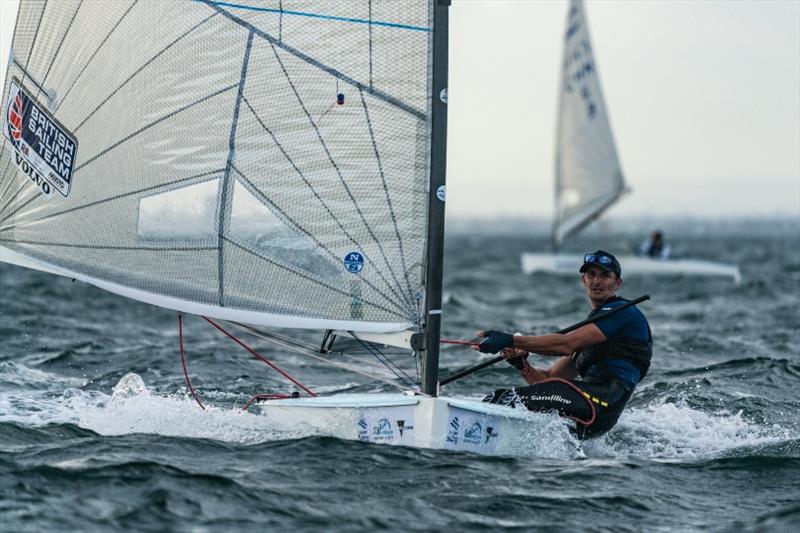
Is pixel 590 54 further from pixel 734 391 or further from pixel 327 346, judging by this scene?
pixel 327 346

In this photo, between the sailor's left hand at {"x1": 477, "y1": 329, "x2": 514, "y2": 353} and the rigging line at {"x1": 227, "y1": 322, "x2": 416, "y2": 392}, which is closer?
the sailor's left hand at {"x1": 477, "y1": 329, "x2": 514, "y2": 353}

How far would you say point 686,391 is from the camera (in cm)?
998

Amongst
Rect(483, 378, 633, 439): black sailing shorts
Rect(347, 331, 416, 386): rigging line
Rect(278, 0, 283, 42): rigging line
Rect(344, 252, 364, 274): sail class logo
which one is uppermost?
Rect(278, 0, 283, 42): rigging line

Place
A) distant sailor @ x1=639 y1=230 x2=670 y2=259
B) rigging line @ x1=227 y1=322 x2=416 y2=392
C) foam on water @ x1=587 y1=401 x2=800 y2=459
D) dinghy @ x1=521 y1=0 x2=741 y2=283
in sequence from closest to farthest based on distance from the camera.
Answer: rigging line @ x1=227 y1=322 x2=416 y2=392 → foam on water @ x1=587 y1=401 x2=800 y2=459 → distant sailor @ x1=639 y1=230 x2=670 y2=259 → dinghy @ x1=521 y1=0 x2=741 y2=283

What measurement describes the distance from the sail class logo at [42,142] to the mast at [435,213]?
7.23ft

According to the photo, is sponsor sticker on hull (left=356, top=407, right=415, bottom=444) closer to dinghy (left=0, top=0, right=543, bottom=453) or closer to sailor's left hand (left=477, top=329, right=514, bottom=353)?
dinghy (left=0, top=0, right=543, bottom=453)

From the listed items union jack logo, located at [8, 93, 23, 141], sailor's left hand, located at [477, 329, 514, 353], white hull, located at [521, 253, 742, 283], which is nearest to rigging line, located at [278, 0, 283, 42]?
union jack logo, located at [8, 93, 23, 141]

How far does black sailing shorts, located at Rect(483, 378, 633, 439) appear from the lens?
7.02 metres

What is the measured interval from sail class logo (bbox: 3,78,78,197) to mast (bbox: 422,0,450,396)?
2.20 meters

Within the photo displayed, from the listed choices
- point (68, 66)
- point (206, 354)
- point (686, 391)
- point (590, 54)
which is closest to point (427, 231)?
point (68, 66)

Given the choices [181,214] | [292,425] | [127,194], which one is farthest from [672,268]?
[127,194]

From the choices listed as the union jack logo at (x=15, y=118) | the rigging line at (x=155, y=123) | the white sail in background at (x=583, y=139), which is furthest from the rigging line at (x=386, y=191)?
the white sail in background at (x=583, y=139)

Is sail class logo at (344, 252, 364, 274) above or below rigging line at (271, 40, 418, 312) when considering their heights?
below

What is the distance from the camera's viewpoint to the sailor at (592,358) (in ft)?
22.9
